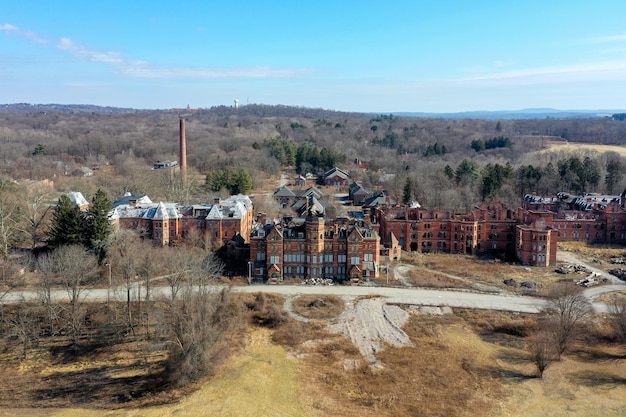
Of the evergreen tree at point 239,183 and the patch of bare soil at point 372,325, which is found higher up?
the evergreen tree at point 239,183

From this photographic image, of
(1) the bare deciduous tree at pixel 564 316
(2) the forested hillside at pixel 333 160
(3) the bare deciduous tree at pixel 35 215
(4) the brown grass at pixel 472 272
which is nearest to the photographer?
(1) the bare deciduous tree at pixel 564 316

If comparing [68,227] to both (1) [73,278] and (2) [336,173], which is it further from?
(2) [336,173]

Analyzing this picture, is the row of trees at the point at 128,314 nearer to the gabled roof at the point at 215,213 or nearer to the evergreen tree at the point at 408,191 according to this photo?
the gabled roof at the point at 215,213

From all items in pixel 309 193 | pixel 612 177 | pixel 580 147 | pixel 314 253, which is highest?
pixel 580 147

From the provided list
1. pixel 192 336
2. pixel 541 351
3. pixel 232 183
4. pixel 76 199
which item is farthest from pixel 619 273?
pixel 76 199

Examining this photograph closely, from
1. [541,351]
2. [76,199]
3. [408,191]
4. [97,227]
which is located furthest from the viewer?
[408,191]

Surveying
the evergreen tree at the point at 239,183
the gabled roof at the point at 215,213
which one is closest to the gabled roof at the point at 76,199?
the gabled roof at the point at 215,213

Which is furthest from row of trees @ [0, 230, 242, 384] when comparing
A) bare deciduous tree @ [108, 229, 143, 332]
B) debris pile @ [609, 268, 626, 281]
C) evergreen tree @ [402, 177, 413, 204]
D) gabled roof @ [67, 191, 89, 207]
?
evergreen tree @ [402, 177, 413, 204]
